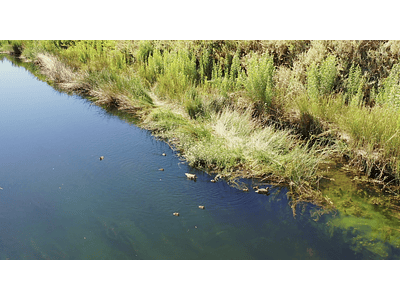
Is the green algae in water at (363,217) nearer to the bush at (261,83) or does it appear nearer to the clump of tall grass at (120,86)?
the bush at (261,83)

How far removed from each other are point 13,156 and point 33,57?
10.7 meters

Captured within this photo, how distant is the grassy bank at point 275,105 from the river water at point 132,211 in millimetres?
542

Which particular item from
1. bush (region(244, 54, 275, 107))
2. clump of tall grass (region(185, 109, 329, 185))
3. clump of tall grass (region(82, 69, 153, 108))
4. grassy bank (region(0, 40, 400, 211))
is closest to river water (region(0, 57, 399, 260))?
clump of tall grass (region(185, 109, 329, 185))

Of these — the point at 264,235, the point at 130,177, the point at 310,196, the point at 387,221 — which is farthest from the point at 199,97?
the point at 387,221

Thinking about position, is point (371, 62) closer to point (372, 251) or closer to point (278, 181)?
point (278, 181)

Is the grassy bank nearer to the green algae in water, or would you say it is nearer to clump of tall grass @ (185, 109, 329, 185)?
clump of tall grass @ (185, 109, 329, 185)

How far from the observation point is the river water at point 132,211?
12.0 feet

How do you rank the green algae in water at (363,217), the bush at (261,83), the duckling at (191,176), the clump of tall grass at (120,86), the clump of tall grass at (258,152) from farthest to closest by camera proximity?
the clump of tall grass at (120,86) < the bush at (261,83) < the duckling at (191,176) < the clump of tall grass at (258,152) < the green algae in water at (363,217)

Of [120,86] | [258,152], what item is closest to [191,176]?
[258,152]

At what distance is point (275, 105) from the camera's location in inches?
255

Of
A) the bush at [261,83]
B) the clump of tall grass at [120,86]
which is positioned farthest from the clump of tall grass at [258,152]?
the clump of tall grass at [120,86]

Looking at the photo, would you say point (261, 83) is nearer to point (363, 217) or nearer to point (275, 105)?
point (275, 105)

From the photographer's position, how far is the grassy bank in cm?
494

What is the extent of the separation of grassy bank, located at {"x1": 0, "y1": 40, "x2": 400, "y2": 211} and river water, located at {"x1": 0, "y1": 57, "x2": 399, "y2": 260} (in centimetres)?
54
